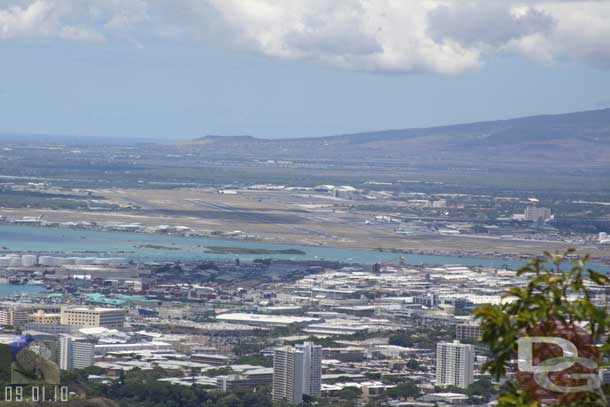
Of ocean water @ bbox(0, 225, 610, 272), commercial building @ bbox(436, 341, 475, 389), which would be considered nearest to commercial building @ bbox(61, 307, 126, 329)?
commercial building @ bbox(436, 341, 475, 389)

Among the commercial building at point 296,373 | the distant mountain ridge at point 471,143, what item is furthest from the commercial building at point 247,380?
the distant mountain ridge at point 471,143

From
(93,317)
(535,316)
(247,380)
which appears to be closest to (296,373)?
(247,380)

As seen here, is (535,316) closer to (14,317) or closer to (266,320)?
(14,317)

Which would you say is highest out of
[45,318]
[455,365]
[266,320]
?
[45,318]

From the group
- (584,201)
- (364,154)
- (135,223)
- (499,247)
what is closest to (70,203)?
(135,223)

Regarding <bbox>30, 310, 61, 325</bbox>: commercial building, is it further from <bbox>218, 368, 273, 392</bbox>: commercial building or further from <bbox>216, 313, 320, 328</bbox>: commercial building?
<bbox>218, 368, 273, 392</bbox>: commercial building

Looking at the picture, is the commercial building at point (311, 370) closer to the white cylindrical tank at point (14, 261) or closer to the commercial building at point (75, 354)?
the commercial building at point (75, 354)

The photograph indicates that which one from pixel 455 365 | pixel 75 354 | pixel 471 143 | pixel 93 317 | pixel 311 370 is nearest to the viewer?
pixel 311 370
